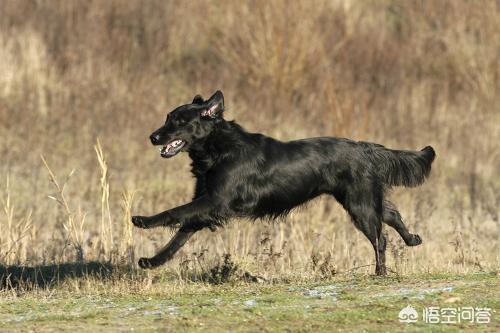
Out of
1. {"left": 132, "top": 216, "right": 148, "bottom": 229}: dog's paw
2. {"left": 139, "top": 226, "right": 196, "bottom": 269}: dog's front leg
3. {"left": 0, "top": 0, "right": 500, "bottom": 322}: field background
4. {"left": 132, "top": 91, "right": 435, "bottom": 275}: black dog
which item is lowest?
{"left": 139, "top": 226, "right": 196, "bottom": 269}: dog's front leg

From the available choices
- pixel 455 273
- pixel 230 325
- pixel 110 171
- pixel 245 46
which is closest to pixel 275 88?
pixel 245 46

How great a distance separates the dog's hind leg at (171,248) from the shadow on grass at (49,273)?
61 centimetres

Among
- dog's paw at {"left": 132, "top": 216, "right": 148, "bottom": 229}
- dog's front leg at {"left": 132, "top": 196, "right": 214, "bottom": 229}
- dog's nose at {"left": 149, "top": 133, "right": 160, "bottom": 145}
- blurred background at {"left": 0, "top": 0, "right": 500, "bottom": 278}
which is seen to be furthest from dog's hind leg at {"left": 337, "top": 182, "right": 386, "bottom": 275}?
blurred background at {"left": 0, "top": 0, "right": 500, "bottom": 278}

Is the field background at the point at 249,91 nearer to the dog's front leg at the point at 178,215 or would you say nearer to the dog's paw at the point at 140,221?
the dog's front leg at the point at 178,215

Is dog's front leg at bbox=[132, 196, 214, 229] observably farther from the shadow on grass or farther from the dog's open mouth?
the shadow on grass

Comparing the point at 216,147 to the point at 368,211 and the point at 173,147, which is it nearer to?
the point at 173,147

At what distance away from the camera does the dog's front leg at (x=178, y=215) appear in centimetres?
716

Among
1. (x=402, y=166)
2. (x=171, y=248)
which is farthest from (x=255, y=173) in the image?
(x=402, y=166)

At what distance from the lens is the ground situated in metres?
5.69

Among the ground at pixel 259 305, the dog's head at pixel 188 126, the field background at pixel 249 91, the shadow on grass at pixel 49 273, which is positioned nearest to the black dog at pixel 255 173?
the dog's head at pixel 188 126

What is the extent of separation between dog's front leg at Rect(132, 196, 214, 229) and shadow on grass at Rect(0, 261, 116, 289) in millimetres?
998

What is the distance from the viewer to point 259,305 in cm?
629

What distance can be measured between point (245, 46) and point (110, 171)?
Result: 4.05 meters

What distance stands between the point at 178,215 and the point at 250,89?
9.38m
